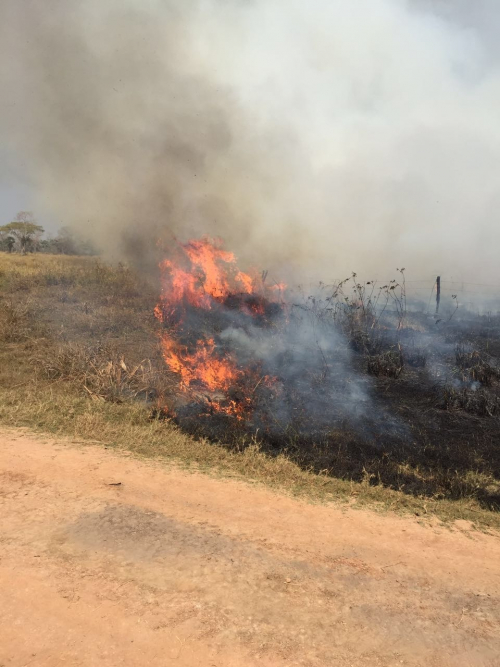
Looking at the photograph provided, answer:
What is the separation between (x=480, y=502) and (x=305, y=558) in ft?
8.72

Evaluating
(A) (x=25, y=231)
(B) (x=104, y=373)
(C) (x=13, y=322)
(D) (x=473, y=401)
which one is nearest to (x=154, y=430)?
(B) (x=104, y=373)

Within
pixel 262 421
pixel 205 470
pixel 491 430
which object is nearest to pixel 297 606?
pixel 205 470

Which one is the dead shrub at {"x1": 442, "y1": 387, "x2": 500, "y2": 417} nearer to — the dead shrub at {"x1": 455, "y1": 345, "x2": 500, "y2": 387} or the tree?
the dead shrub at {"x1": 455, "y1": 345, "x2": 500, "y2": 387}

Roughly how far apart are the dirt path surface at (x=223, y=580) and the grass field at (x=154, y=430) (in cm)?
60

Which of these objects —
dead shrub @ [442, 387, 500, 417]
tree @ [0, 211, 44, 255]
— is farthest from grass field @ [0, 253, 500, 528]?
tree @ [0, 211, 44, 255]

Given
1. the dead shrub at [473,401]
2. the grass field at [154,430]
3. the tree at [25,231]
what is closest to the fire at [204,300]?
the grass field at [154,430]

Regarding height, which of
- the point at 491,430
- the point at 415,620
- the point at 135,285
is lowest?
the point at 415,620

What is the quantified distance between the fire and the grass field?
1.91ft

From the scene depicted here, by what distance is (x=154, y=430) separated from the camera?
267 inches

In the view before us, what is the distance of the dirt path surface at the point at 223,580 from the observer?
9.13 feet

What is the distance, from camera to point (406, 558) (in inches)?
157

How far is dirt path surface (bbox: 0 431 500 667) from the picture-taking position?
110 inches

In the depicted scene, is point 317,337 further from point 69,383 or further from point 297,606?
point 297,606

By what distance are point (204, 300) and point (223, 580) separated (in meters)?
8.91
